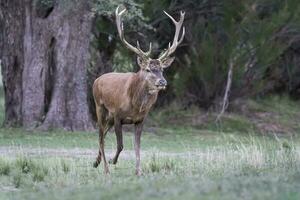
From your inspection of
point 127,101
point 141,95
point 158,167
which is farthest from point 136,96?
point 158,167

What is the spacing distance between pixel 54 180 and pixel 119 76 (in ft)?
11.2

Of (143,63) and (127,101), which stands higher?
(143,63)

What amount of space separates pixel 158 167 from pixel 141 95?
1.34m

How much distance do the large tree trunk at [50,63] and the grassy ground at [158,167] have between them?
0.92 m

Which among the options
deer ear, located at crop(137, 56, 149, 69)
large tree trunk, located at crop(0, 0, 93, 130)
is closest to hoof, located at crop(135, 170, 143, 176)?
deer ear, located at crop(137, 56, 149, 69)

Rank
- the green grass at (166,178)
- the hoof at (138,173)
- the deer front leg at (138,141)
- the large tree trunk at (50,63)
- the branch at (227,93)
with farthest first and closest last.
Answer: the branch at (227,93), the large tree trunk at (50,63), the deer front leg at (138,141), the hoof at (138,173), the green grass at (166,178)

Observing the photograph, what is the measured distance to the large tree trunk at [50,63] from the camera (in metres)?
26.0

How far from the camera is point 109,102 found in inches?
632

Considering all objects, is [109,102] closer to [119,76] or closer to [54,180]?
[119,76]

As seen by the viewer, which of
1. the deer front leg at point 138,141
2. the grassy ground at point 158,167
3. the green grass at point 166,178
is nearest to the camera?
the green grass at point 166,178

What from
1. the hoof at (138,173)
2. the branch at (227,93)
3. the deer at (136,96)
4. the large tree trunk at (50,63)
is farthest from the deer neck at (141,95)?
the branch at (227,93)

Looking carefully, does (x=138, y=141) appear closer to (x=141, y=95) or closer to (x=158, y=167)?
(x=158, y=167)

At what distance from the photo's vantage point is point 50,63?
87.4 ft

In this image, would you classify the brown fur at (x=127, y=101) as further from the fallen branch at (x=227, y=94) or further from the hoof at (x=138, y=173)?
the fallen branch at (x=227, y=94)
